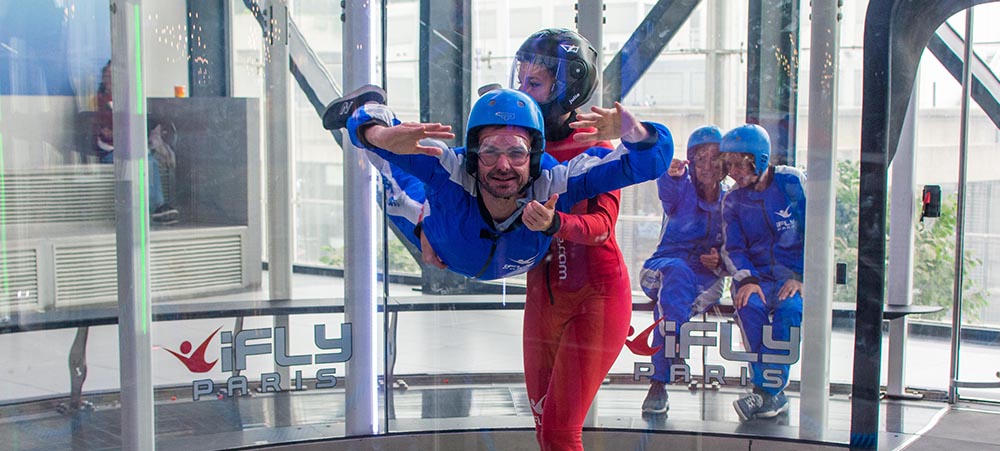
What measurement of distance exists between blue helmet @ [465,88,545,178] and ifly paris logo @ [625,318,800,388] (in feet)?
2.42

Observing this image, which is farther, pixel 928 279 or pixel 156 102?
pixel 928 279

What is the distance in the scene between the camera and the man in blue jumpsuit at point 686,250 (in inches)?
96.5

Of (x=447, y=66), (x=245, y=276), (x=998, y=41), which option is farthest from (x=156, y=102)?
(x=998, y=41)

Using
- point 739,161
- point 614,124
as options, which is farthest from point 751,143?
point 614,124

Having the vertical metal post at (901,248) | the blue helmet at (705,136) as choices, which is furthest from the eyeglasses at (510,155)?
the vertical metal post at (901,248)

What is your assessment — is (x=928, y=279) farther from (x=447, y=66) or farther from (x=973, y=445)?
(x=447, y=66)

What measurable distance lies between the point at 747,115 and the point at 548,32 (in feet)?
2.05

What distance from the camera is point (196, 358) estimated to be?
265cm

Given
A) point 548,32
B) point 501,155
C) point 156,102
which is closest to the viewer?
point 501,155

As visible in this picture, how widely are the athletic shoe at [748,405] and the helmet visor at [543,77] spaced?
102 cm

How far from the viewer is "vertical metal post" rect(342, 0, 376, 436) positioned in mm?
2602

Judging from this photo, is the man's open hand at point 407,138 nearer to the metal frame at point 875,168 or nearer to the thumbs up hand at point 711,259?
the thumbs up hand at point 711,259

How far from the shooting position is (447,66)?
2.40 meters

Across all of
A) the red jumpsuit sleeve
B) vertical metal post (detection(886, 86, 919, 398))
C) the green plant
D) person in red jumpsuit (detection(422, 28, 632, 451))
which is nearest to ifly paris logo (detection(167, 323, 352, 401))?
person in red jumpsuit (detection(422, 28, 632, 451))
